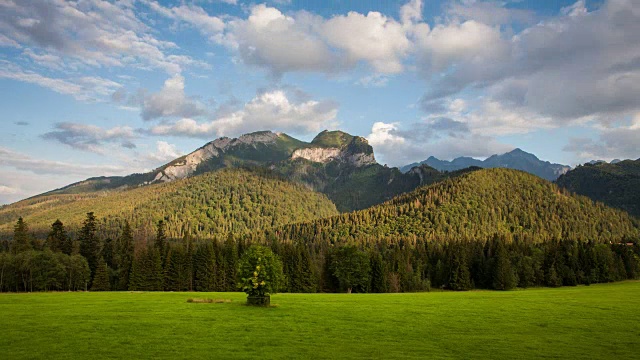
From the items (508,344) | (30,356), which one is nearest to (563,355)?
(508,344)

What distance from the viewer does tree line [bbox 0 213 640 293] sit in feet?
357

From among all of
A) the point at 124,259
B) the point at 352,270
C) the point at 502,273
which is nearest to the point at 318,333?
the point at 352,270

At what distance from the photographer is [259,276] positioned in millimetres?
57719

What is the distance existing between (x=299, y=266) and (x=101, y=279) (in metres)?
52.9

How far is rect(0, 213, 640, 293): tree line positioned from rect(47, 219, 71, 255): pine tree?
286mm

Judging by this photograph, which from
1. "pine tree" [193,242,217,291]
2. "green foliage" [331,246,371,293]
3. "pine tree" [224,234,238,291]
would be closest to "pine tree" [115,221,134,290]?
"pine tree" [193,242,217,291]

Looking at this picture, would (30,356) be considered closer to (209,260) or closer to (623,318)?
(623,318)

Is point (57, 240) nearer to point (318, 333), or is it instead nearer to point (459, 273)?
point (318, 333)

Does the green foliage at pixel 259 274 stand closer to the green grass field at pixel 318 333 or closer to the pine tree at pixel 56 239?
the green grass field at pixel 318 333

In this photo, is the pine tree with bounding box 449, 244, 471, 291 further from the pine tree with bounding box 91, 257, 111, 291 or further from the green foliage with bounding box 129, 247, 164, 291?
the pine tree with bounding box 91, 257, 111, 291

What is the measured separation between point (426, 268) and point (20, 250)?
400 ft

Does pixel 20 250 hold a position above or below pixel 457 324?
above

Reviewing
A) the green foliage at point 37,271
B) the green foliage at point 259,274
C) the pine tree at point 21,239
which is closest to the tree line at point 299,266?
the pine tree at point 21,239

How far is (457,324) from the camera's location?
39.8 metres
